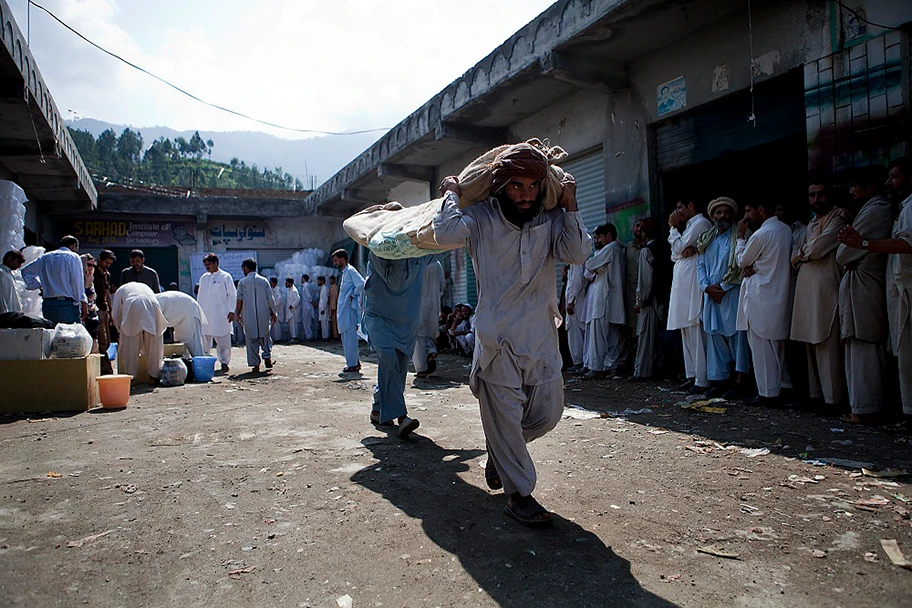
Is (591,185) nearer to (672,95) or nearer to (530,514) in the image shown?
(672,95)

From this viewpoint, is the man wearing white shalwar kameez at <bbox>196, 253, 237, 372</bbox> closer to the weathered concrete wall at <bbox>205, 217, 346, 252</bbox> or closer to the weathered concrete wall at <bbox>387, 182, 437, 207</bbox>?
the weathered concrete wall at <bbox>387, 182, 437, 207</bbox>

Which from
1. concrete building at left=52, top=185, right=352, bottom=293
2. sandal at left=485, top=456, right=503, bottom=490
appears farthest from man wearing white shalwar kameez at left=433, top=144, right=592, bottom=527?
concrete building at left=52, top=185, right=352, bottom=293

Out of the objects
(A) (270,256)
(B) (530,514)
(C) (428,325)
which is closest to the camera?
→ (B) (530,514)

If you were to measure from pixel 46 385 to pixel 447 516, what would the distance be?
511 cm

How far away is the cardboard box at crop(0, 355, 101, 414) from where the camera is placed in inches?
239

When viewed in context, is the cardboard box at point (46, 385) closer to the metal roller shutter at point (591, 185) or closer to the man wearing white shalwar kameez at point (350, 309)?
the man wearing white shalwar kameez at point (350, 309)

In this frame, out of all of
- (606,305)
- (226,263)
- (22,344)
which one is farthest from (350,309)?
(226,263)

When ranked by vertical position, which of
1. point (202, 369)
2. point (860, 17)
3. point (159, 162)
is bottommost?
point (202, 369)

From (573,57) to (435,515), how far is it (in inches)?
262

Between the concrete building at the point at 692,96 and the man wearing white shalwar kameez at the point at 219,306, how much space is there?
14.8ft

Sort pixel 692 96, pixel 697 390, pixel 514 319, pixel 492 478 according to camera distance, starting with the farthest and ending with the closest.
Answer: pixel 692 96
pixel 697 390
pixel 492 478
pixel 514 319

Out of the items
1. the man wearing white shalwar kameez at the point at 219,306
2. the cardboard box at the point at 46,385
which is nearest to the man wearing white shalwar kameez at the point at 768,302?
the cardboard box at the point at 46,385

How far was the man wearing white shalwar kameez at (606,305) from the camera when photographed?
308 inches

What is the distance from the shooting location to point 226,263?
2069 cm
